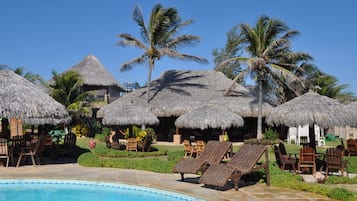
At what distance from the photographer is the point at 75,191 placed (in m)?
8.25

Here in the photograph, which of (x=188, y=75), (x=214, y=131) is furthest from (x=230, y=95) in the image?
(x=188, y=75)

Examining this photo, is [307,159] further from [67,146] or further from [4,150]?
[4,150]

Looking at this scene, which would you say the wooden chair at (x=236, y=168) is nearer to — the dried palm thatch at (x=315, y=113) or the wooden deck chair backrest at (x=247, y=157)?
the wooden deck chair backrest at (x=247, y=157)

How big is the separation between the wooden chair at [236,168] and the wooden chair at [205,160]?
0.39 m

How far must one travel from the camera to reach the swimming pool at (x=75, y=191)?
7.68 m

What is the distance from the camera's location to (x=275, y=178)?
8234 mm

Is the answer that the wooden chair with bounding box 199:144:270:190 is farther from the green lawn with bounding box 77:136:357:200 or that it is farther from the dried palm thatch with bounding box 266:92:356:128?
the dried palm thatch with bounding box 266:92:356:128

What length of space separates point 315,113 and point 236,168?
403 cm

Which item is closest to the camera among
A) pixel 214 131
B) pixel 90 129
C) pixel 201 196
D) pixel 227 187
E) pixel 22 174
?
pixel 201 196

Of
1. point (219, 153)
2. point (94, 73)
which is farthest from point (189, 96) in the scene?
point (219, 153)

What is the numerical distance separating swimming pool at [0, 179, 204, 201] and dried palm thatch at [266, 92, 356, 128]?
4.96 m

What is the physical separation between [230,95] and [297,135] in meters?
4.63

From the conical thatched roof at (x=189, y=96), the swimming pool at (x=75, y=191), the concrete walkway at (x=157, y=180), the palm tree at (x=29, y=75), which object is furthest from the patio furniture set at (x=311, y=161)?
the palm tree at (x=29, y=75)

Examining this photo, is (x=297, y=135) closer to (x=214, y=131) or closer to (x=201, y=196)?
(x=214, y=131)
